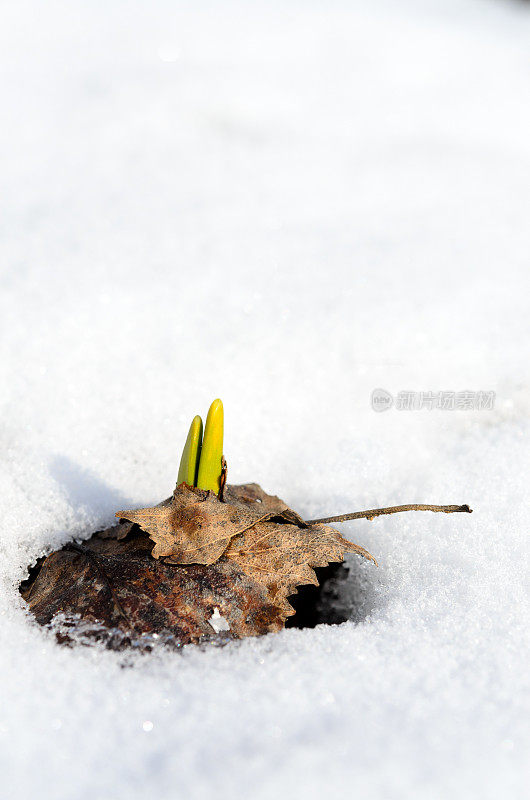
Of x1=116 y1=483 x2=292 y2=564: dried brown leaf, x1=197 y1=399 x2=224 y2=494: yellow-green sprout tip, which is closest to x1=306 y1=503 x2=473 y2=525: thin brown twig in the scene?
x1=116 y1=483 x2=292 y2=564: dried brown leaf

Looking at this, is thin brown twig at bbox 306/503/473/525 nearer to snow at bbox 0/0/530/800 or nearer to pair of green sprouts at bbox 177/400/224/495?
snow at bbox 0/0/530/800

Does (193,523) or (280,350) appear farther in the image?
(280,350)

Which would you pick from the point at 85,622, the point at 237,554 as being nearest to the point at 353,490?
the point at 237,554

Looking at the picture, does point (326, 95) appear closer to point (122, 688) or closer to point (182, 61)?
point (182, 61)

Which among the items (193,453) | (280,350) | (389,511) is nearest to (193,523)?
(193,453)

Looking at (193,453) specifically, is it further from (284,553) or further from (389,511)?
(389,511)

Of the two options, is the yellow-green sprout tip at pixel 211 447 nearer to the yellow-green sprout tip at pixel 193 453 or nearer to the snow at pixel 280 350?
the yellow-green sprout tip at pixel 193 453
